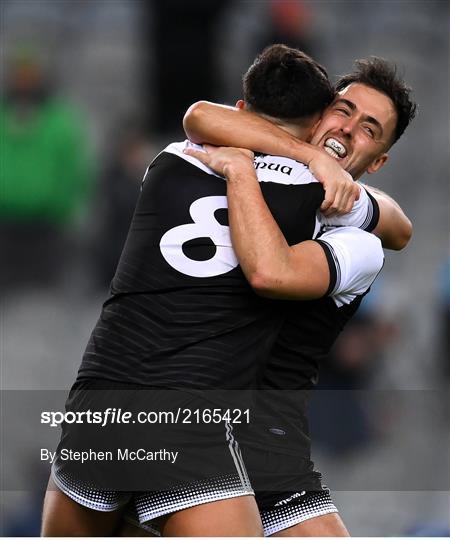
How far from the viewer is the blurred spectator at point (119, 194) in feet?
27.6

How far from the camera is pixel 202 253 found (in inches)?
146

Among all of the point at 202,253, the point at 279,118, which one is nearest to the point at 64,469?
the point at 202,253

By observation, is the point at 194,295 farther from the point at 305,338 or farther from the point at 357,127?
the point at 357,127

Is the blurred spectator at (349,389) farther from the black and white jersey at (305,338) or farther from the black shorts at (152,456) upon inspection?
the black shorts at (152,456)

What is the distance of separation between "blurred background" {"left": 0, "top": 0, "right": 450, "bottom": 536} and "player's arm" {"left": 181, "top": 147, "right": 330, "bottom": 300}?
10.7 ft

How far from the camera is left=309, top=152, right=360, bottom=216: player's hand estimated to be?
373 cm

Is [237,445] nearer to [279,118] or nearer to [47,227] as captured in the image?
[279,118]

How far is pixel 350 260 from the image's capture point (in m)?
3.68

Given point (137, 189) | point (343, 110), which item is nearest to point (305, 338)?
point (343, 110)

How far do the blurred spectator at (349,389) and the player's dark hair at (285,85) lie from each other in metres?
3.65

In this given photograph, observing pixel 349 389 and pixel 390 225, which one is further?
pixel 349 389

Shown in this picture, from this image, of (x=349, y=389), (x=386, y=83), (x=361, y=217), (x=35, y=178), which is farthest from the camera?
(x=35, y=178)

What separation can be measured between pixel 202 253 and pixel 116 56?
785cm

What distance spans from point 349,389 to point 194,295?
4067 mm
